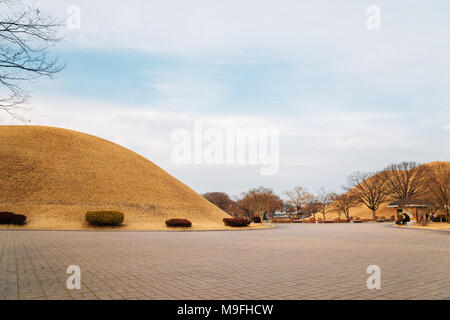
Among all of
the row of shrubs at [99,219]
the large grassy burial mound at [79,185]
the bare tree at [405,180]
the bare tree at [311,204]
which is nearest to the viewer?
the row of shrubs at [99,219]

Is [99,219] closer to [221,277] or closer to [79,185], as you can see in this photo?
[79,185]

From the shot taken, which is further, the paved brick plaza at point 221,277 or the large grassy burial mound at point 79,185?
the large grassy burial mound at point 79,185

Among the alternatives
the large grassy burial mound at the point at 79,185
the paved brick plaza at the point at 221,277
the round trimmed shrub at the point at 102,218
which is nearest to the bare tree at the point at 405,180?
the large grassy burial mound at the point at 79,185

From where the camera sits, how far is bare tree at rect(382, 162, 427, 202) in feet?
235

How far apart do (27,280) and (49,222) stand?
29226mm

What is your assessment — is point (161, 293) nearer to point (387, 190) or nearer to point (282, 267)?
point (282, 267)

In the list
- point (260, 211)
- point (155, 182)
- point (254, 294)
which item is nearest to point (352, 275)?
point (254, 294)

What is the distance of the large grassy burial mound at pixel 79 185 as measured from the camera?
36.2 metres

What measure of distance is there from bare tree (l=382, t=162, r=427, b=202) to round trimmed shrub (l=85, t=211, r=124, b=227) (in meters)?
62.2

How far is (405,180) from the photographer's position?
76375 mm

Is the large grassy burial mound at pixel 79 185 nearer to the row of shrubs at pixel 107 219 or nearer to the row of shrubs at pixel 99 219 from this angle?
the row of shrubs at pixel 99 219

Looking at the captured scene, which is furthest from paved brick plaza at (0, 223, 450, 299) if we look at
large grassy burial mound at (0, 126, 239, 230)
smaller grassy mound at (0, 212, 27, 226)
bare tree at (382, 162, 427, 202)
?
bare tree at (382, 162, 427, 202)

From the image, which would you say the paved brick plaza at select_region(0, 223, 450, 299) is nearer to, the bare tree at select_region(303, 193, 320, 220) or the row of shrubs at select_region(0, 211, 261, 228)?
the row of shrubs at select_region(0, 211, 261, 228)

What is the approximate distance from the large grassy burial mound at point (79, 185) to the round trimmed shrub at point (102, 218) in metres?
1.26
